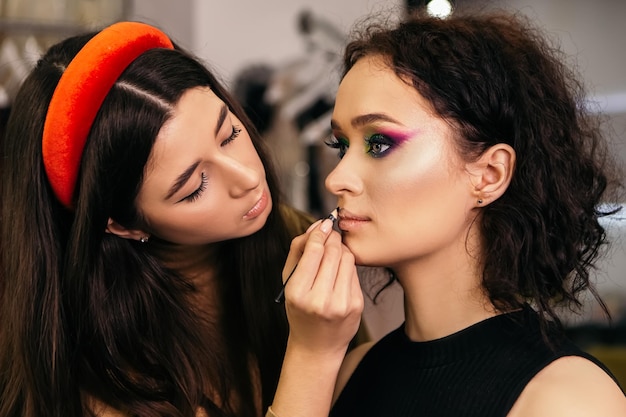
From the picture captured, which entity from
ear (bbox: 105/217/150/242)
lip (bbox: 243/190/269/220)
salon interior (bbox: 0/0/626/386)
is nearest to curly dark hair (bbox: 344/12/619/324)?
lip (bbox: 243/190/269/220)

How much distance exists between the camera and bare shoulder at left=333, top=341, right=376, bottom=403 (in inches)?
57.4

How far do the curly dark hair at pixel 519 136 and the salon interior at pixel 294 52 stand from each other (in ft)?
5.11

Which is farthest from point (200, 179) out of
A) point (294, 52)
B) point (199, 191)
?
point (294, 52)

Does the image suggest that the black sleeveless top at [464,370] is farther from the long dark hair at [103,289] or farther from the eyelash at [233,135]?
the eyelash at [233,135]

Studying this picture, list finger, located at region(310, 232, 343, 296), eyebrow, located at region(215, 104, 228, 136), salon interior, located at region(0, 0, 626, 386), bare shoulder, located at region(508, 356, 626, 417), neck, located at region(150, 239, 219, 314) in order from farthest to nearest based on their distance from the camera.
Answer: salon interior, located at region(0, 0, 626, 386)
neck, located at region(150, 239, 219, 314)
eyebrow, located at region(215, 104, 228, 136)
finger, located at region(310, 232, 343, 296)
bare shoulder, located at region(508, 356, 626, 417)

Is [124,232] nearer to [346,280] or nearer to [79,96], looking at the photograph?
[79,96]

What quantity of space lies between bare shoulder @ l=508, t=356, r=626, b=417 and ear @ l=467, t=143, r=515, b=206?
275mm

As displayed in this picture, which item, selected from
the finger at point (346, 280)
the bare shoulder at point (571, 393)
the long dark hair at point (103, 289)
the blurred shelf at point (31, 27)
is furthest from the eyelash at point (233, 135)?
the blurred shelf at point (31, 27)

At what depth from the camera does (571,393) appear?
41.2 inches

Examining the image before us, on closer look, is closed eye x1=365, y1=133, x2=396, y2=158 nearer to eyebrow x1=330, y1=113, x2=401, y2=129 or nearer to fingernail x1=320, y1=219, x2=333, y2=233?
eyebrow x1=330, y1=113, x2=401, y2=129

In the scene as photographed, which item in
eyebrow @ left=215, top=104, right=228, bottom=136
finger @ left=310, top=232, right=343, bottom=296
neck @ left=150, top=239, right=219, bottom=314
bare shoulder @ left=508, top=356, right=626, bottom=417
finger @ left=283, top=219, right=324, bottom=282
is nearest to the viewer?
bare shoulder @ left=508, top=356, right=626, bottom=417

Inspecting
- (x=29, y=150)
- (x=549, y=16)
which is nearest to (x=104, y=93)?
(x=29, y=150)

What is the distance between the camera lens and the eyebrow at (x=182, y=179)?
135 centimetres

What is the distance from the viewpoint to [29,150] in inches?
56.1
